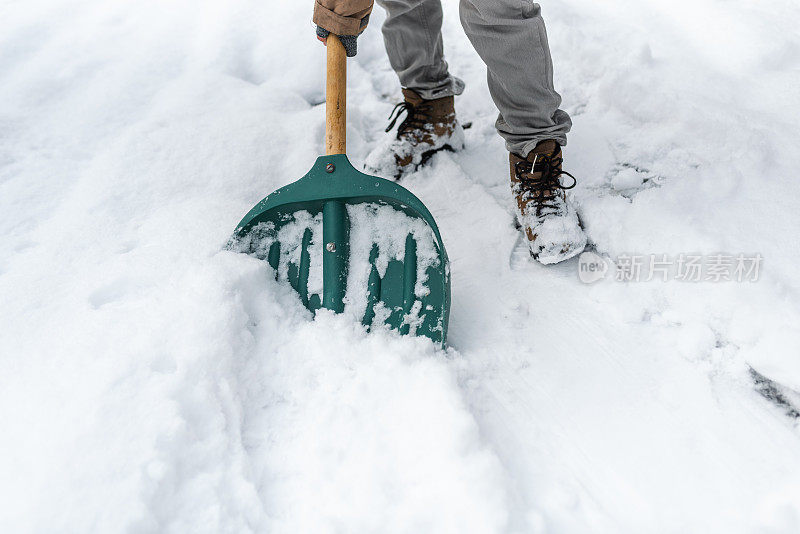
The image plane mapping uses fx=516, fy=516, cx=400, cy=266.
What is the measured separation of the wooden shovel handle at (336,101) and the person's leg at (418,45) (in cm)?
31

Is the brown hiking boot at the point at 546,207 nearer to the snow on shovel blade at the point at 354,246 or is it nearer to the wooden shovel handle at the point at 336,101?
the snow on shovel blade at the point at 354,246

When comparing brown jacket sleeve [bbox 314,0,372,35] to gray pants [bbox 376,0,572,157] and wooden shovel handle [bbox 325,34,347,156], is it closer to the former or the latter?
wooden shovel handle [bbox 325,34,347,156]

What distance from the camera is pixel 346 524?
81cm

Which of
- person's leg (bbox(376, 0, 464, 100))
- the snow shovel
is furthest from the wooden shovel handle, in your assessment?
person's leg (bbox(376, 0, 464, 100))

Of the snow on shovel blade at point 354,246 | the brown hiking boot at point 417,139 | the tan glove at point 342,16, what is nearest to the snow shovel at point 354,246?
the snow on shovel blade at point 354,246

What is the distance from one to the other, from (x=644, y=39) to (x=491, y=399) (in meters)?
1.56

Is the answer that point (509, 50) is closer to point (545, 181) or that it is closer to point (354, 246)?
point (545, 181)

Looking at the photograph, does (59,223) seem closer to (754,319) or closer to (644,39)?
(754,319)

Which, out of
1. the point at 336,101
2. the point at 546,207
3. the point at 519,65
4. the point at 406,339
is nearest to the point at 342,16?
the point at 336,101

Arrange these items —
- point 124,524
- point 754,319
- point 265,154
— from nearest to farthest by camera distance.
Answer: point 124,524
point 754,319
point 265,154

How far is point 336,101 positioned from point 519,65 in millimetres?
457

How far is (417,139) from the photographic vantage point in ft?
5.41

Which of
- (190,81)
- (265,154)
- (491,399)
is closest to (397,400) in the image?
(491,399)

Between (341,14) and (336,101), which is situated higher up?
(341,14)
